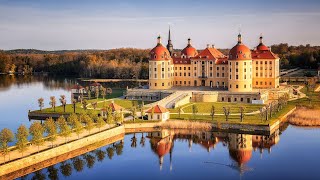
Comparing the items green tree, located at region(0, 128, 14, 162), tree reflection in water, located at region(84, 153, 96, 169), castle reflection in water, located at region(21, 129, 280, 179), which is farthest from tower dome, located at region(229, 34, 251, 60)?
green tree, located at region(0, 128, 14, 162)

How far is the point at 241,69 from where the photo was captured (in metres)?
48.6

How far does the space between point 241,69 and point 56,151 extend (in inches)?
986

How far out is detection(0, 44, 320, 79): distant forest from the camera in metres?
91.2

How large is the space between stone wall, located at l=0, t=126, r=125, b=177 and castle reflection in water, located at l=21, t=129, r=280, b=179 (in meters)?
0.82

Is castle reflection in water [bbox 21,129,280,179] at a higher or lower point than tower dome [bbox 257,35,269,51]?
lower

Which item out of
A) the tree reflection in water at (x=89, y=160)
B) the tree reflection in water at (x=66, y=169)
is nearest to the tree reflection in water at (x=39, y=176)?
the tree reflection in water at (x=66, y=169)

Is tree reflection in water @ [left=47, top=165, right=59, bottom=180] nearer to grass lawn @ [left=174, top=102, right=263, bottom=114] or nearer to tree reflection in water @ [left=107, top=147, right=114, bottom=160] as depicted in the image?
tree reflection in water @ [left=107, top=147, right=114, bottom=160]

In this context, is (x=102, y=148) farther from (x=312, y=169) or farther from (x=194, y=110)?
(x=312, y=169)

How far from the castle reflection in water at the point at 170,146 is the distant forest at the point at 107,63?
175 ft

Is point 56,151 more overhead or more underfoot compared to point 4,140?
more underfoot

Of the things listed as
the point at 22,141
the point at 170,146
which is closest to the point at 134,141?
the point at 170,146

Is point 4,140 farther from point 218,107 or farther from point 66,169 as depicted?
point 218,107

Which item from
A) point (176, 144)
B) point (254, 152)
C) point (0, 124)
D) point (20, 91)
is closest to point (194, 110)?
point (176, 144)

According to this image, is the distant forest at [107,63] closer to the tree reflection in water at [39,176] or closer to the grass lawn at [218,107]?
the grass lawn at [218,107]
